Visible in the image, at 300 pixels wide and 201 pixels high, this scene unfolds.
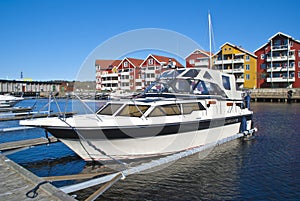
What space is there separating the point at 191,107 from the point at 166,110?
1390 millimetres

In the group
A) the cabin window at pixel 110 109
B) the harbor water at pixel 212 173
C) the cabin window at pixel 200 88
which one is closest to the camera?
the harbor water at pixel 212 173

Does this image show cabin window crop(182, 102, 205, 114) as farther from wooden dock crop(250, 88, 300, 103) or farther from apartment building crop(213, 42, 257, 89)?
apartment building crop(213, 42, 257, 89)

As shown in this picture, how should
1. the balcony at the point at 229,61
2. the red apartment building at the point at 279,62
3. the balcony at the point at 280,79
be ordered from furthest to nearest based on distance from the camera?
the balcony at the point at 229,61 → the balcony at the point at 280,79 → the red apartment building at the point at 279,62

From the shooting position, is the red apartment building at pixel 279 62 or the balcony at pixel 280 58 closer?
the balcony at pixel 280 58

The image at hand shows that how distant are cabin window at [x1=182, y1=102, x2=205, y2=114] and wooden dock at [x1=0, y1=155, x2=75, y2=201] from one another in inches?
246

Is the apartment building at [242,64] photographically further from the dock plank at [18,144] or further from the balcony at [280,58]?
the dock plank at [18,144]

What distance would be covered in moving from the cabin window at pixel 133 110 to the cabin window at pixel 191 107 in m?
1.67

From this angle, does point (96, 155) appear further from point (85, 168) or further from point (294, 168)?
point (294, 168)

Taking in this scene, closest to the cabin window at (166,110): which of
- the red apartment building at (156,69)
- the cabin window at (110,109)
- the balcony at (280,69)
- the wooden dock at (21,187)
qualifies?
the cabin window at (110,109)

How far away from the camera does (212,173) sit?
8969mm

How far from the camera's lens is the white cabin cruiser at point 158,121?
8641mm

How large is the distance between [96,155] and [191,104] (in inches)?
174

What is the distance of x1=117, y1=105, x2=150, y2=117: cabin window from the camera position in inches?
376

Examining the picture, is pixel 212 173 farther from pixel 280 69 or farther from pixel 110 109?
pixel 280 69
